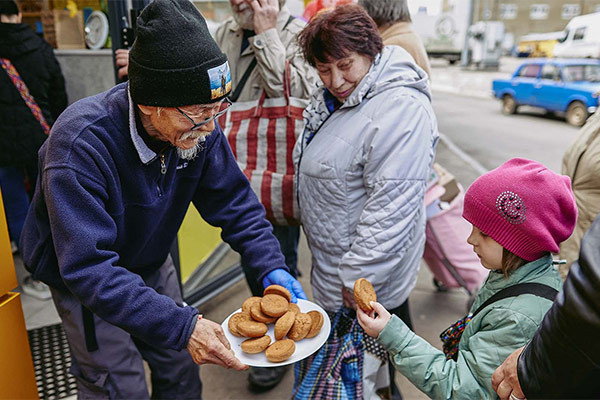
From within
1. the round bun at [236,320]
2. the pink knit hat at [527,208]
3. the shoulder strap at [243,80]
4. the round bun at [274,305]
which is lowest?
the round bun at [236,320]

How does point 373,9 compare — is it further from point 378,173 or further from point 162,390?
point 162,390

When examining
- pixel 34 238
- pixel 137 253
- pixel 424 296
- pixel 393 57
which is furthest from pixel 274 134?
pixel 424 296

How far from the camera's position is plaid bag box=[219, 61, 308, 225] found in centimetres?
262

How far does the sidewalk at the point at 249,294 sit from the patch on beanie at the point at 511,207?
165 cm

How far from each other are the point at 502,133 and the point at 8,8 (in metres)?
10.3

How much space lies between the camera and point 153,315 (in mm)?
1644

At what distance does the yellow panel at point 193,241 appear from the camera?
12.0ft

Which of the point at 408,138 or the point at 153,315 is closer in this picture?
the point at 153,315

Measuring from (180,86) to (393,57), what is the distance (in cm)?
106

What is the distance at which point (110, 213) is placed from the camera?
5.63ft

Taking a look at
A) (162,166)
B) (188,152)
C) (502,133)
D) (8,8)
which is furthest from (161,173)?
(502,133)

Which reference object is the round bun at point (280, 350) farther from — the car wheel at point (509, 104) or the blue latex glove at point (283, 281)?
the car wheel at point (509, 104)

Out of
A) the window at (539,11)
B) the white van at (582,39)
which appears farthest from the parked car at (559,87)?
the window at (539,11)

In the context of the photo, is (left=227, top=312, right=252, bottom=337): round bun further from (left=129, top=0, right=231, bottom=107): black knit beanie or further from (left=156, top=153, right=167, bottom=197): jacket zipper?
(left=129, top=0, right=231, bottom=107): black knit beanie
